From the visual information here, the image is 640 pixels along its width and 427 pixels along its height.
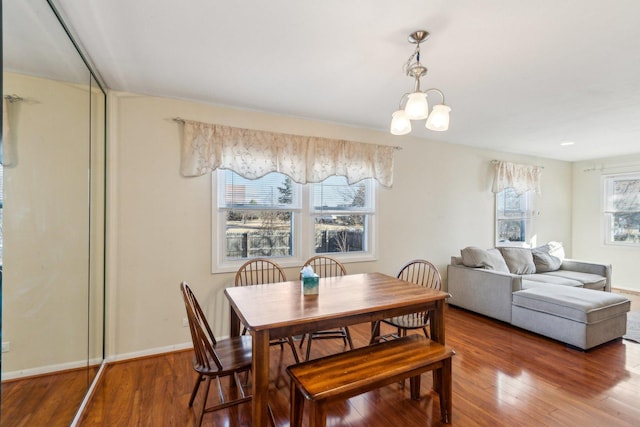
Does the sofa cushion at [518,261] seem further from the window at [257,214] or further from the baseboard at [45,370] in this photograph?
the baseboard at [45,370]

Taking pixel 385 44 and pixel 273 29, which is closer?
pixel 273 29

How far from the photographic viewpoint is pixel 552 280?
13.2 feet

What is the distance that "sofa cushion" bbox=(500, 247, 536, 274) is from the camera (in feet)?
14.4

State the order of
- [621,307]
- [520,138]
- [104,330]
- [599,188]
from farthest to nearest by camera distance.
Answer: [599,188] → [520,138] → [621,307] → [104,330]

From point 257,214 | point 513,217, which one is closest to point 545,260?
point 513,217

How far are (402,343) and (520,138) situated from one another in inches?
144

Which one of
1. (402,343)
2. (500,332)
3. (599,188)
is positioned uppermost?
(599,188)

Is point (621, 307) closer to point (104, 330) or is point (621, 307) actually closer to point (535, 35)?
point (535, 35)

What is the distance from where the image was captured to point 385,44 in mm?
1900

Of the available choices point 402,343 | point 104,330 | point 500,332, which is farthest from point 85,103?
point 500,332

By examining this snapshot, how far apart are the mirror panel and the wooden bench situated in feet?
4.12

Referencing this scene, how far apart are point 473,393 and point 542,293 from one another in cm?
171

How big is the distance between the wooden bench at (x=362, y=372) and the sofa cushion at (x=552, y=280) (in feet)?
9.10

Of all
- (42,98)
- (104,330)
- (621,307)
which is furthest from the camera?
(621,307)
